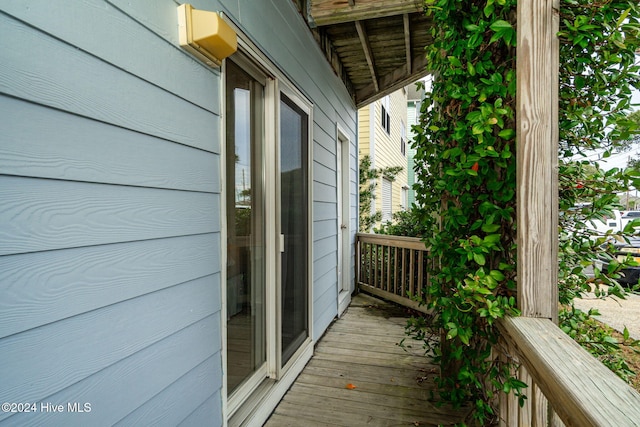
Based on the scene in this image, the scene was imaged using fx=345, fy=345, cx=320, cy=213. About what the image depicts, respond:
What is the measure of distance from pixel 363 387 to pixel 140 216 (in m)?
2.02

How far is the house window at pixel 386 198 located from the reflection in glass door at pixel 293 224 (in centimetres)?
532

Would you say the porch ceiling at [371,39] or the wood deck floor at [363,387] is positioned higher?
the porch ceiling at [371,39]

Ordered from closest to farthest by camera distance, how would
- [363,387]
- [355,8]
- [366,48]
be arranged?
[363,387]
[355,8]
[366,48]

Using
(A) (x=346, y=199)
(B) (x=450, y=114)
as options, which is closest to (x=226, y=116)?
(B) (x=450, y=114)

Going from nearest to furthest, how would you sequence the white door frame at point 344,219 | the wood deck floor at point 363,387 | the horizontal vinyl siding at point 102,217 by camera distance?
the horizontal vinyl siding at point 102,217
the wood deck floor at point 363,387
the white door frame at point 344,219

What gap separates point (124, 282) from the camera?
40.8 inches

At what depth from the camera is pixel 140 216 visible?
1.10 metres

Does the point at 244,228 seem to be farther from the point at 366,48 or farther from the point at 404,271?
the point at 404,271

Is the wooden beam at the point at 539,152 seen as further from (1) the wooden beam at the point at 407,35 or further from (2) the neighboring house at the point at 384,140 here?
(2) the neighboring house at the point at 384,140

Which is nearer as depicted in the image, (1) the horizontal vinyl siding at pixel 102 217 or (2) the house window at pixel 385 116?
(1) the horizontal vinyl siding at pixel 102 217

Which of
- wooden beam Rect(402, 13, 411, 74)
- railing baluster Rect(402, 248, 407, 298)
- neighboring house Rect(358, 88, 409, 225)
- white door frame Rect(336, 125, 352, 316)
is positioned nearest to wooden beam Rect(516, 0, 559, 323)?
wooden beam Rect(402, 13, 411, 74)

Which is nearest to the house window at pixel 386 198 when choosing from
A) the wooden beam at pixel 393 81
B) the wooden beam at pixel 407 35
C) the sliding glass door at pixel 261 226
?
the wooden beam at pixel 393 81

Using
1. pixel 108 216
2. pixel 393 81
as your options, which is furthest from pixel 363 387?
pixel 393 81

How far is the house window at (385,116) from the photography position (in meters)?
7.87
